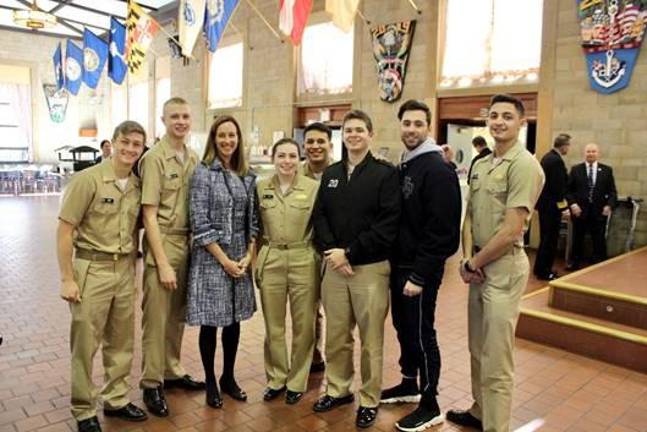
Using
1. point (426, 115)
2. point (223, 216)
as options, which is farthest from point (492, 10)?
point (223, 216)

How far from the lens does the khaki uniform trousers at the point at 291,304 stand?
120 inches

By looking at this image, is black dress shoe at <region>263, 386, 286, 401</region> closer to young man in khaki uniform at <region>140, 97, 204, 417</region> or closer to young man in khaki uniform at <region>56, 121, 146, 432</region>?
young man in khaki uniform at <region>140, 97, 204, 417</region>

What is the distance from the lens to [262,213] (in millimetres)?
3092

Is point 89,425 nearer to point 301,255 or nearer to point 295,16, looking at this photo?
point 301,255

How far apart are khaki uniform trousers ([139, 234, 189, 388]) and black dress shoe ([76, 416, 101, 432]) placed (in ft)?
1.16

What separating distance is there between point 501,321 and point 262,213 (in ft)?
4.68

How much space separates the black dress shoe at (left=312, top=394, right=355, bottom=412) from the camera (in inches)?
119

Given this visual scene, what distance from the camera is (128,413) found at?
114 inches

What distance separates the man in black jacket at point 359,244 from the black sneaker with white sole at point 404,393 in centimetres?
26

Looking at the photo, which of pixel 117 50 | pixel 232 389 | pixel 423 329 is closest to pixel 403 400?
pixel 423 329

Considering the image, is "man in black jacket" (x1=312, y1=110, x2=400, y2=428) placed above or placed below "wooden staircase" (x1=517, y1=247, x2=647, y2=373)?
above

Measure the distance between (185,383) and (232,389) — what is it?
0.34 m

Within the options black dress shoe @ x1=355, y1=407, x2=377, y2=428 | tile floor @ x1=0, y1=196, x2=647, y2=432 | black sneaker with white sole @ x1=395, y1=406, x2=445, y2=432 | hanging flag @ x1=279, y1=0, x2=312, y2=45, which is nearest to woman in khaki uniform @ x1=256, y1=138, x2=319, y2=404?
tile floor @ x1=0, y1=196, x2=647, y2=432

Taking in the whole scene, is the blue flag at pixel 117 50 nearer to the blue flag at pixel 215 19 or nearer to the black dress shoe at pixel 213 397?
the blue flag at pixel 215 19
